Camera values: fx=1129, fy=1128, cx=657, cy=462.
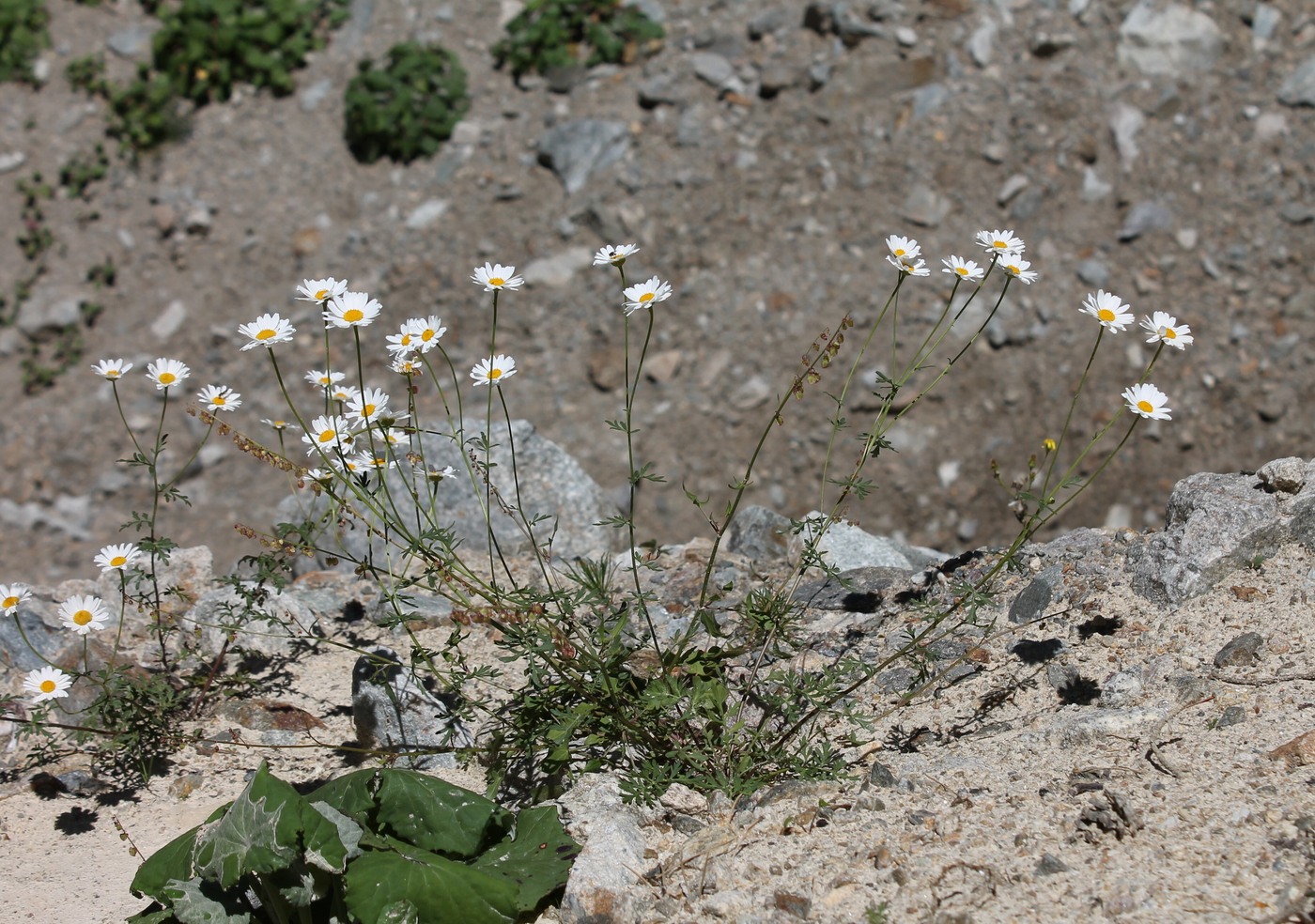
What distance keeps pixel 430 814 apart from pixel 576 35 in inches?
282

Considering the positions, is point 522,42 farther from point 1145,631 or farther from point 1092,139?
point 1145,631

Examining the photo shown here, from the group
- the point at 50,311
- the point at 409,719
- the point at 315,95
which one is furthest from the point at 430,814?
the point at 315,95

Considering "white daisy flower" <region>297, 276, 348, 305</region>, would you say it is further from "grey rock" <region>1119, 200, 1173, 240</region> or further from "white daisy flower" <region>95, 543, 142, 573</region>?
"grey rock" <region>1119, 200, 1173, 240</region>

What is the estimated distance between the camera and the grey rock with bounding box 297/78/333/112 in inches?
350

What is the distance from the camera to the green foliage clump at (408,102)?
8305 millimetres

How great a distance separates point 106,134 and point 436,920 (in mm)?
8555

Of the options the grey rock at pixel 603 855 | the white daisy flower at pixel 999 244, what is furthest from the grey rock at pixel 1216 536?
the grey rock at pixel 603 855

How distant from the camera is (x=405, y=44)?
8484mm

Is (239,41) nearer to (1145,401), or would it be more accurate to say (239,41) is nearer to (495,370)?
(495,370)

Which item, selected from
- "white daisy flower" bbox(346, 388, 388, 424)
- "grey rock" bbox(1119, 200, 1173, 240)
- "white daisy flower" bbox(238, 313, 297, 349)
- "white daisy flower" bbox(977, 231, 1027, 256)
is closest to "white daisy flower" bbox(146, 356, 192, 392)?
"white daisy flower" bbox(238, 313, 297, 349)

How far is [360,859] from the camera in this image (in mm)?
2379

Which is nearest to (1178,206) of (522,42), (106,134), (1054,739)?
(522,42)

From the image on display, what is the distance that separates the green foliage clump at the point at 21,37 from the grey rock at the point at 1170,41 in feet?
27.9

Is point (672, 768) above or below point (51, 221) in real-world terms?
above
